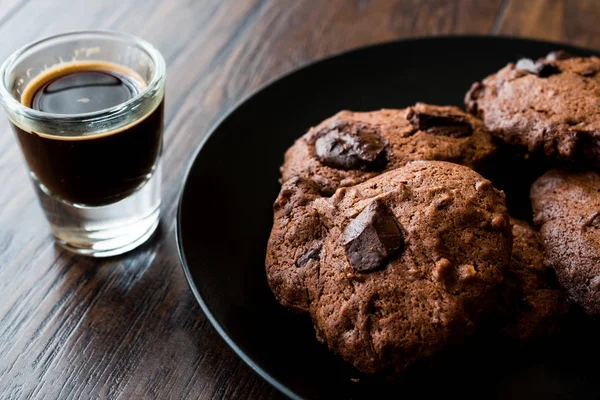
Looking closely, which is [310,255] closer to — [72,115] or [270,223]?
[270,223]

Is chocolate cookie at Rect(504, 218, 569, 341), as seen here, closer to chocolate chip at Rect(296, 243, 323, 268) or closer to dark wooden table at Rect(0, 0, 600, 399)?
chocolate chip at Rect(296, 243, 323, 268)

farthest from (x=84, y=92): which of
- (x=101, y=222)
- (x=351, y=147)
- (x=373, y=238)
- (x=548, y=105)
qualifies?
(x=548, y=105)

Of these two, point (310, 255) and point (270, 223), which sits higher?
point (310, 255)

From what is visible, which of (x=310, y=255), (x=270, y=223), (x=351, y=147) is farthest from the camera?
(x=270, y=223)

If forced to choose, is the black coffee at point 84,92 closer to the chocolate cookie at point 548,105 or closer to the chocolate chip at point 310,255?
the chocolate chip at point 310,255

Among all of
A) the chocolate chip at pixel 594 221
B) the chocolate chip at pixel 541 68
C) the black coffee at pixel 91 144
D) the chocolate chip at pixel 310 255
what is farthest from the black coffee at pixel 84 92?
the chocolate chip at pixel 594 221

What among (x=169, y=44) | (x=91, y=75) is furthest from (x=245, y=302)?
(x=169, y=44)

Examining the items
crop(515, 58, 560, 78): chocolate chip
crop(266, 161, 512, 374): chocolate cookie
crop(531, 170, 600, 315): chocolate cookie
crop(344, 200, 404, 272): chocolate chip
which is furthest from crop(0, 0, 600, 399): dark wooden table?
crop(515, 58, 560, 78): chocolate chip
